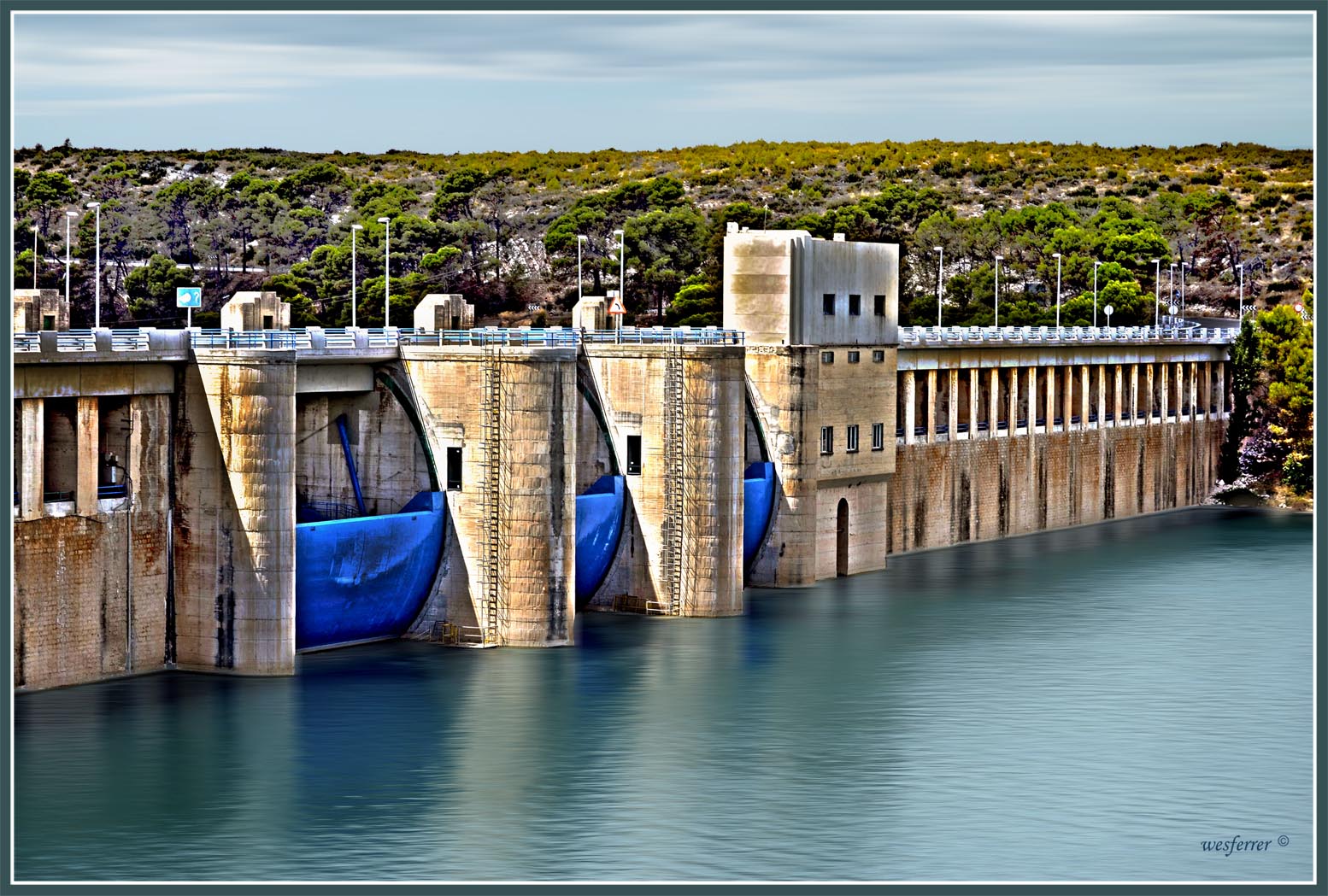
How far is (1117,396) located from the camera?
398 feet

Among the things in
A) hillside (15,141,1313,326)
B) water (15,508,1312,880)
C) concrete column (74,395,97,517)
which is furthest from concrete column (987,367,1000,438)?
concrete column (74,395,97,517)

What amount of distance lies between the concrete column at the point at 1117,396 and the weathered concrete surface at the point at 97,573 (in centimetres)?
7054

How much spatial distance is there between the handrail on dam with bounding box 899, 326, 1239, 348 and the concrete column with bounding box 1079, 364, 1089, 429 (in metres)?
1.66

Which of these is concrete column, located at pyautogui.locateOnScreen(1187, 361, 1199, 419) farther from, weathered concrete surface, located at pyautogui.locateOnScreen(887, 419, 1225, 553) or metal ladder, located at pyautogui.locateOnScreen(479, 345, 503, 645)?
metal ladder, located at pyautogui.locateOnScreen(479, 345, 503, 645)

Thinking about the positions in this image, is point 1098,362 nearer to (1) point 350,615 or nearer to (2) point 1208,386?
(2) point 1208,386

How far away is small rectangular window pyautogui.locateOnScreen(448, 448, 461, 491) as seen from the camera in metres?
68.0

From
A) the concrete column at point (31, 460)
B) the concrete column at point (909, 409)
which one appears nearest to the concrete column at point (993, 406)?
the concrete column at point (909, 409)

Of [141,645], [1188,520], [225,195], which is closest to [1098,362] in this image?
[1188,520]

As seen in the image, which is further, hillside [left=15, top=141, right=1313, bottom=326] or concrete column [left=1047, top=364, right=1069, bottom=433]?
hillside [left=15, top=141, right=1313, bottom=326]

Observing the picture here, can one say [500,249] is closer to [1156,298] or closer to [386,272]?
[1156,298]

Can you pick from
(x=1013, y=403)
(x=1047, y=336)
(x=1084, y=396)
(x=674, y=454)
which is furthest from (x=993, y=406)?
(x=674, y=454)

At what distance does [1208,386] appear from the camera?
435ft

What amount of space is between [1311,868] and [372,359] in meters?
33.2

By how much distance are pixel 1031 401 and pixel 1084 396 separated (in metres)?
7.32
